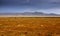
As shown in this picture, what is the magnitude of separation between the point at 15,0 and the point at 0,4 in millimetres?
160

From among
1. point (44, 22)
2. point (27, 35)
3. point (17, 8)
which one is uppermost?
point (17, 8)

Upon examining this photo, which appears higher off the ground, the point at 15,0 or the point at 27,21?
the point at 15,0

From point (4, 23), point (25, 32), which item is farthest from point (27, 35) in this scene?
point (4, 23)

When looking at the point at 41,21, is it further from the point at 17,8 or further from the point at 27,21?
the point at 17,8

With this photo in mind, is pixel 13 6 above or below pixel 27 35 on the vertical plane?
above

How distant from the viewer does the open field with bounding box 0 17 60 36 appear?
1.18 m

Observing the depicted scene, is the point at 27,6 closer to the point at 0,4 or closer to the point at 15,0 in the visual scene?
the point at 15,0

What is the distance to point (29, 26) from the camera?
119cm

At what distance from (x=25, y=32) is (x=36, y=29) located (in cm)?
11

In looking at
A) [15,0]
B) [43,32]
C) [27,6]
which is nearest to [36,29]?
[43,32]

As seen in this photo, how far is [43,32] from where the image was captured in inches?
47.0

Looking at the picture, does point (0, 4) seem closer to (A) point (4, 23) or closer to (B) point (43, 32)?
(A) point (4, 23)

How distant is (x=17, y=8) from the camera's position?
49.1 inches

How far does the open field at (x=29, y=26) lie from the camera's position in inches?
46.5
